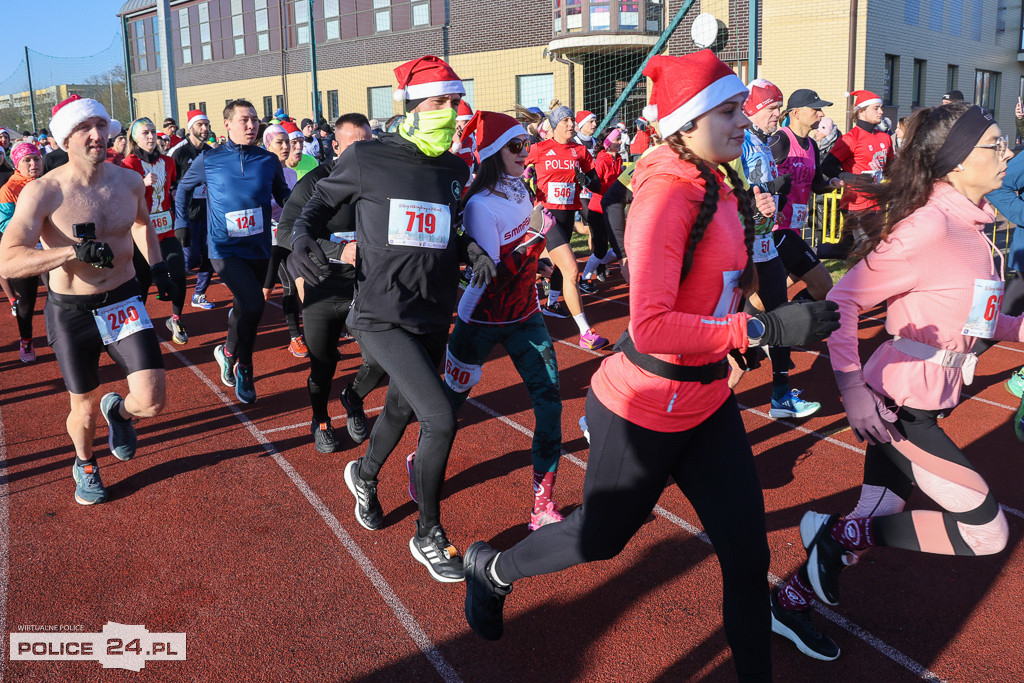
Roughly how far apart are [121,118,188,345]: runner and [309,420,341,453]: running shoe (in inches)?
153

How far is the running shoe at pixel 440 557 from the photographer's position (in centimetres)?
381

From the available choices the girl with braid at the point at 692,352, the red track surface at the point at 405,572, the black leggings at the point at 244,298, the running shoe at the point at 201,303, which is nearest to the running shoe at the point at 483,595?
the red track surface at the point at 405,572

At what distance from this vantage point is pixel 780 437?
565cm

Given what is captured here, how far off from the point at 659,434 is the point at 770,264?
3544mm

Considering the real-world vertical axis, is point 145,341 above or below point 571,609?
above

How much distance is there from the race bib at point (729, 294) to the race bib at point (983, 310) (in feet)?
2.90

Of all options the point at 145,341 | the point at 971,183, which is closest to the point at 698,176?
the point at 971,183

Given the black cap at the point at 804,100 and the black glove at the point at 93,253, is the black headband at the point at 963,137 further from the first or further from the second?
the black cap at the point at 804,100

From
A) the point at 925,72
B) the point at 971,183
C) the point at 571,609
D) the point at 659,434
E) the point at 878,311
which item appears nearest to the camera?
the point at 659,434

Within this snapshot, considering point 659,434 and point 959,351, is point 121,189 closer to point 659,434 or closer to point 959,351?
point 659,434

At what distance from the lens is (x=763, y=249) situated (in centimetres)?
566

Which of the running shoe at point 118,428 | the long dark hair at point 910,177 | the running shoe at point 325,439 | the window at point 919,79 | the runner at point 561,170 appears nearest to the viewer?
the long dark hair at point 910,177

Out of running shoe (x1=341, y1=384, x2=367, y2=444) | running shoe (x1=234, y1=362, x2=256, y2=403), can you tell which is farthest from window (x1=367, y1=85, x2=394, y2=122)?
running shoe (x1=341, y1=384, x2=367, y2=444)

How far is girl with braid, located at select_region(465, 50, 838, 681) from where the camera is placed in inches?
91.7
